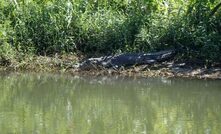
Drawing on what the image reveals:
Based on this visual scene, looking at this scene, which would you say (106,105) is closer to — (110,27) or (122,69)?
(122,69)

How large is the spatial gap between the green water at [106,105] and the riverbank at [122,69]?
411 mm

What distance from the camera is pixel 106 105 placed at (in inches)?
351

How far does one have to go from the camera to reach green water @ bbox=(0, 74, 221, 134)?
753 centimetres

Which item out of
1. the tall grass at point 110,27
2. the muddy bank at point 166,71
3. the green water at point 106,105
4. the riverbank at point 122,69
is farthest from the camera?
the tall grass at point 110,27

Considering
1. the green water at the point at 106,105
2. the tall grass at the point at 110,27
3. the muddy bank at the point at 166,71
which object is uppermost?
the tall grass at the point at 110,27

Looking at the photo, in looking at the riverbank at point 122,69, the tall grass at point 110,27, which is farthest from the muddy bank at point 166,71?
the tall grass at point 110,27

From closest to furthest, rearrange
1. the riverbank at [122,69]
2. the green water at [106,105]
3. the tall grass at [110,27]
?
the green water at [106,105], the riverbank at [122,69], the tall grass at [110,27]

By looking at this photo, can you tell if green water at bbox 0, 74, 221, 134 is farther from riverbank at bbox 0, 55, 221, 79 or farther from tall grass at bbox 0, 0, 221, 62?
tall grass at bbox 0, 0, 221, 62

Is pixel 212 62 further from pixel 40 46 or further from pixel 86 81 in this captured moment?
pixel 40 46

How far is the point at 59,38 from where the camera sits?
1302 cm

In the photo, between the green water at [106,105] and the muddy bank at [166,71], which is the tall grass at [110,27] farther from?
the green water at [106,105]

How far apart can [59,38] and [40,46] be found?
504 millimetres

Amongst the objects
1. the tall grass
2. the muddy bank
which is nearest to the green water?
the muddy bank

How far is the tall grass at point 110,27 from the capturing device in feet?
40.8
